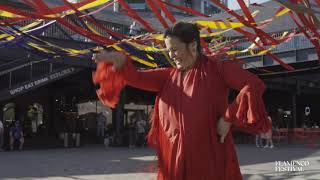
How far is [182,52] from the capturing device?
296 cm

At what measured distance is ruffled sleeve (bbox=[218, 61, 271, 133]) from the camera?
8.59ft

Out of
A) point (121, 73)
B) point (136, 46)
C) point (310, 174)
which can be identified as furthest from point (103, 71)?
point (310, 174)

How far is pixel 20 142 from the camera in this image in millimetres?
18594

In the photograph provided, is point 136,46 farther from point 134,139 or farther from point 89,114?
point 89,114

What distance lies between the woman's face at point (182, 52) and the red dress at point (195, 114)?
52 millimetres

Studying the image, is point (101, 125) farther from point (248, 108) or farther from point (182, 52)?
point (248, 108)

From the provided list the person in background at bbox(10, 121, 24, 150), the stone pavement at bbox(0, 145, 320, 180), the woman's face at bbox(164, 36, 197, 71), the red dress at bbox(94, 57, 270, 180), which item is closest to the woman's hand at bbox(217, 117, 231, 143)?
the red dress at bbox(94, 57, 270, 180)

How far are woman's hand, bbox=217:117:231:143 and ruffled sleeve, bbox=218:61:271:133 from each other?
0.17 ft

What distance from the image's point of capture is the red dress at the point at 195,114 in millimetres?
2871

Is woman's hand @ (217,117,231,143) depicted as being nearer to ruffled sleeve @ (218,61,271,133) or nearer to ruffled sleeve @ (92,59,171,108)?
ruffled sleeve @ (218,61,271,133)

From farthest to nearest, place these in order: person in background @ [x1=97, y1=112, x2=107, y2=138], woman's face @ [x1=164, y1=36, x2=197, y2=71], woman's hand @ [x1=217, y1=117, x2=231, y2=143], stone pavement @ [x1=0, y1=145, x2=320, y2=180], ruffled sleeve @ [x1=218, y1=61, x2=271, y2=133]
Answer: person in background @ [x1=97, y1=112, x2=107, y2=138]
stone pavement @ [x1=0, y1=145, x2=320, y2=180]
woman's face @ [x1=164, y1=36, x2=197, y2=71]
woman's hand @ [x1=217, y1=117, x2=231, y2=143]
ruffled sleeve @ [x1=218, y1=61, x2=271, y2=133]

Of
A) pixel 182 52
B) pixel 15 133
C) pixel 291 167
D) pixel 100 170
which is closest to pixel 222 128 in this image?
pixel 182 52

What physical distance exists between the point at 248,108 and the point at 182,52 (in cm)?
58

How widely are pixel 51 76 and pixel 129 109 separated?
940 centimetres
